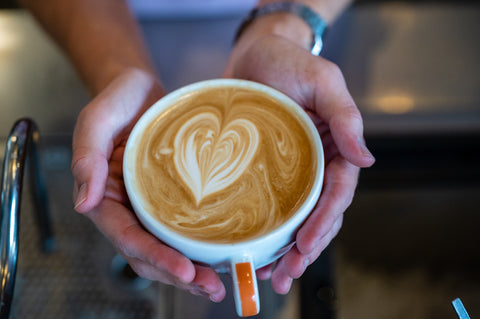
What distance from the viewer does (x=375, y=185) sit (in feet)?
4.43

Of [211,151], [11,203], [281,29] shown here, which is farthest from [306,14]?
[11,203]

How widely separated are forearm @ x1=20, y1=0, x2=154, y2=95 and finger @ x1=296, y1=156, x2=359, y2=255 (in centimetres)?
61

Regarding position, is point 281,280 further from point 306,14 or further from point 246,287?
point 306,14

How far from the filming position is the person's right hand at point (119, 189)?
2.12 feet

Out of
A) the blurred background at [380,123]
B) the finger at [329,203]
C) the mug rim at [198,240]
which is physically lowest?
the blurred background at [380,123]

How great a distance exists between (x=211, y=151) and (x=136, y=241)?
0.22m

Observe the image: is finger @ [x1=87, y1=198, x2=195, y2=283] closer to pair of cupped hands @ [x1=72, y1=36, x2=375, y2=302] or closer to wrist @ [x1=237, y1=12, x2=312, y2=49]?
pair of cupped hands @ [x1=72, y1=36, x2=375, y2=302]

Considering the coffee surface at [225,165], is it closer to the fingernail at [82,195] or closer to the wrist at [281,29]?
the fingernail at [82,195]

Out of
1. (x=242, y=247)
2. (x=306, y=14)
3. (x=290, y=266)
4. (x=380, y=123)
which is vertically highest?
(x=306, y=14)

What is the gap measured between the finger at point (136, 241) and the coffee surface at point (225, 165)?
39mm

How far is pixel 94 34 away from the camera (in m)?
1.13

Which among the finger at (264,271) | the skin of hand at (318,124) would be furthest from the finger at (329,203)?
the finger at (264,271)

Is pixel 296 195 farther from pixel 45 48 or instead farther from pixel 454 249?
pixel 45 48

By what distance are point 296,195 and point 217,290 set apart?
0.20 metres
